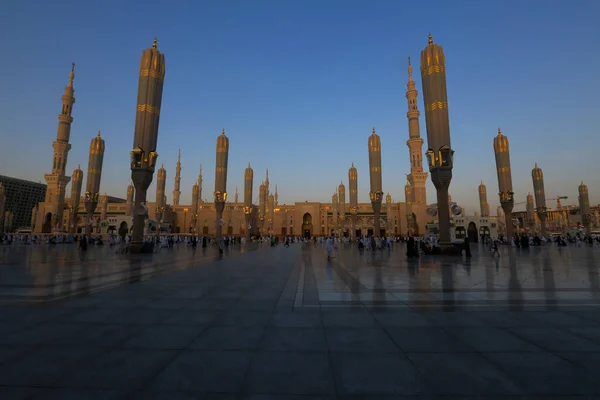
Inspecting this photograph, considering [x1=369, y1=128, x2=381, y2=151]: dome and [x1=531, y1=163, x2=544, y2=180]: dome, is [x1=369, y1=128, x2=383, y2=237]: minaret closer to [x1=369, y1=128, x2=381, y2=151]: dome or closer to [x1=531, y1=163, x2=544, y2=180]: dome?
[x1=369, y1=128, x2=381, y2=151]: dome

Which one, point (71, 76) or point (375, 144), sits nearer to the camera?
point (375, 144)

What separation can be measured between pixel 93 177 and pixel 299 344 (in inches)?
1585

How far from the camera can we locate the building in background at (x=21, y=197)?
118 metres

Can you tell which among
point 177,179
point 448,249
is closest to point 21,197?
point 177,179

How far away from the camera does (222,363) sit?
3188mm

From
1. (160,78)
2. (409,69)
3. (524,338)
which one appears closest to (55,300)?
(524,338)

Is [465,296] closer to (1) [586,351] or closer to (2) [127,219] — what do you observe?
(1) [586,351]

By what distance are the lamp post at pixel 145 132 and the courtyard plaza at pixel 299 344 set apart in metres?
15.4

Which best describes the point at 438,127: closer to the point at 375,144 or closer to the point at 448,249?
the point at 448,249

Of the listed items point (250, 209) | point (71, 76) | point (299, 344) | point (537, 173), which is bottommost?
point (299, 344)

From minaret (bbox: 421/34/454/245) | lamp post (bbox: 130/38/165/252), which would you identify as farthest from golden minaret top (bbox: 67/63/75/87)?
minaret (bbox: 421/34/454/245)

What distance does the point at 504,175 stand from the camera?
3659 cm

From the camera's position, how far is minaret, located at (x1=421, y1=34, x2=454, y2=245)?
2081 cm

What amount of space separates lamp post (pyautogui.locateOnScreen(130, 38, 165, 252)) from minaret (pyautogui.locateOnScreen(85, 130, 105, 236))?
606 inches
